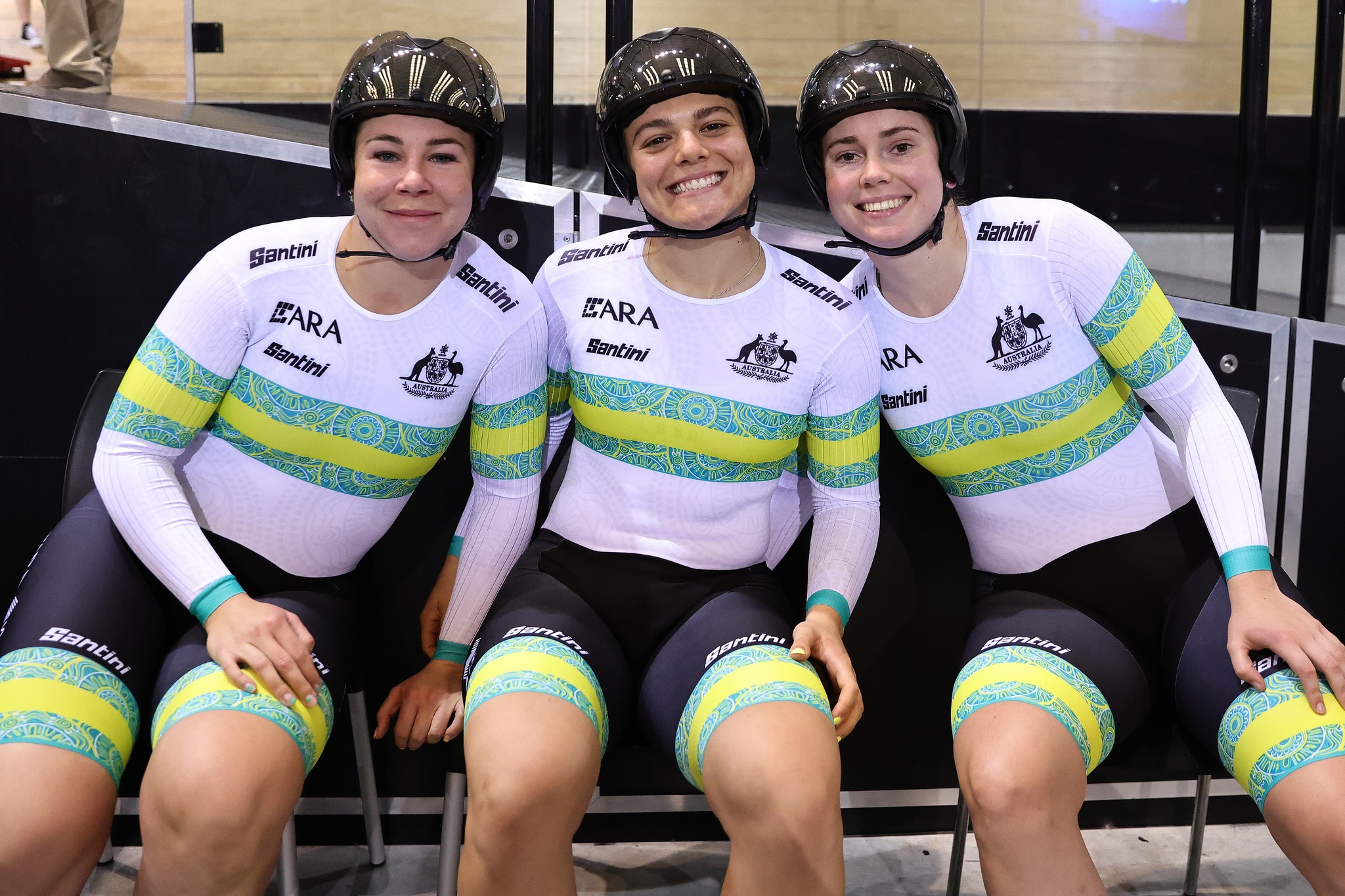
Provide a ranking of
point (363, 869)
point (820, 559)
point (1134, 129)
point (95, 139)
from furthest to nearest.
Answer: point (1134, 129) → point (363, 869) → point (95, 139) → point (820, 559)

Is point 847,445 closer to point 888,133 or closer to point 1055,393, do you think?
point 1055,393

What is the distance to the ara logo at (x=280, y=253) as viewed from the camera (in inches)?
76.9

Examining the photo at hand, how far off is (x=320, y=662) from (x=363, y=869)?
0.86 meters

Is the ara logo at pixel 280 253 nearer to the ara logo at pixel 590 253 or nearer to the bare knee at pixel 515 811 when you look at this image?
the ara logo at pixel 590 253

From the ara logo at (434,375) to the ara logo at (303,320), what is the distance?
0.14 m

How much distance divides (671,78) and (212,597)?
3.70 ft

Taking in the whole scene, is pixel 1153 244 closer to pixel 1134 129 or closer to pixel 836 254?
pixel 1134 129

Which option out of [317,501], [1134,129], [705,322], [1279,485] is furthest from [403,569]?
[1134,129]

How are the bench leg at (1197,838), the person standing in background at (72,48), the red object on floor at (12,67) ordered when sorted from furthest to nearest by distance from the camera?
the red object on floor at (12,67) < the person standing in background at (72,48) < the bench leg at (1197,838)

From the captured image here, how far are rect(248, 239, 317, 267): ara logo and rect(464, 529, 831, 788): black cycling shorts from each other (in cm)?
66

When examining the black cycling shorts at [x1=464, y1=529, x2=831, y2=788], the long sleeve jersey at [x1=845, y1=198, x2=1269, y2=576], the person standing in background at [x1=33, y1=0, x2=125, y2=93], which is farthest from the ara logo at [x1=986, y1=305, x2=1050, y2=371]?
the person standing in background at [x1=33, y1=0, x2=125, y2=93]

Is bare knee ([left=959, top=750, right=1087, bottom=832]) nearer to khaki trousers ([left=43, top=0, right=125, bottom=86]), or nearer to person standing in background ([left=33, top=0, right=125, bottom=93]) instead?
person standing in background ([left=33, top=0, right=125, bottom=93])

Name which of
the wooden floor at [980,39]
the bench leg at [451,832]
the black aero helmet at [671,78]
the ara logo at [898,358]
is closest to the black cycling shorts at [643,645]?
the bench leg at [451,832]

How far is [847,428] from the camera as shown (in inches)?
80.0
